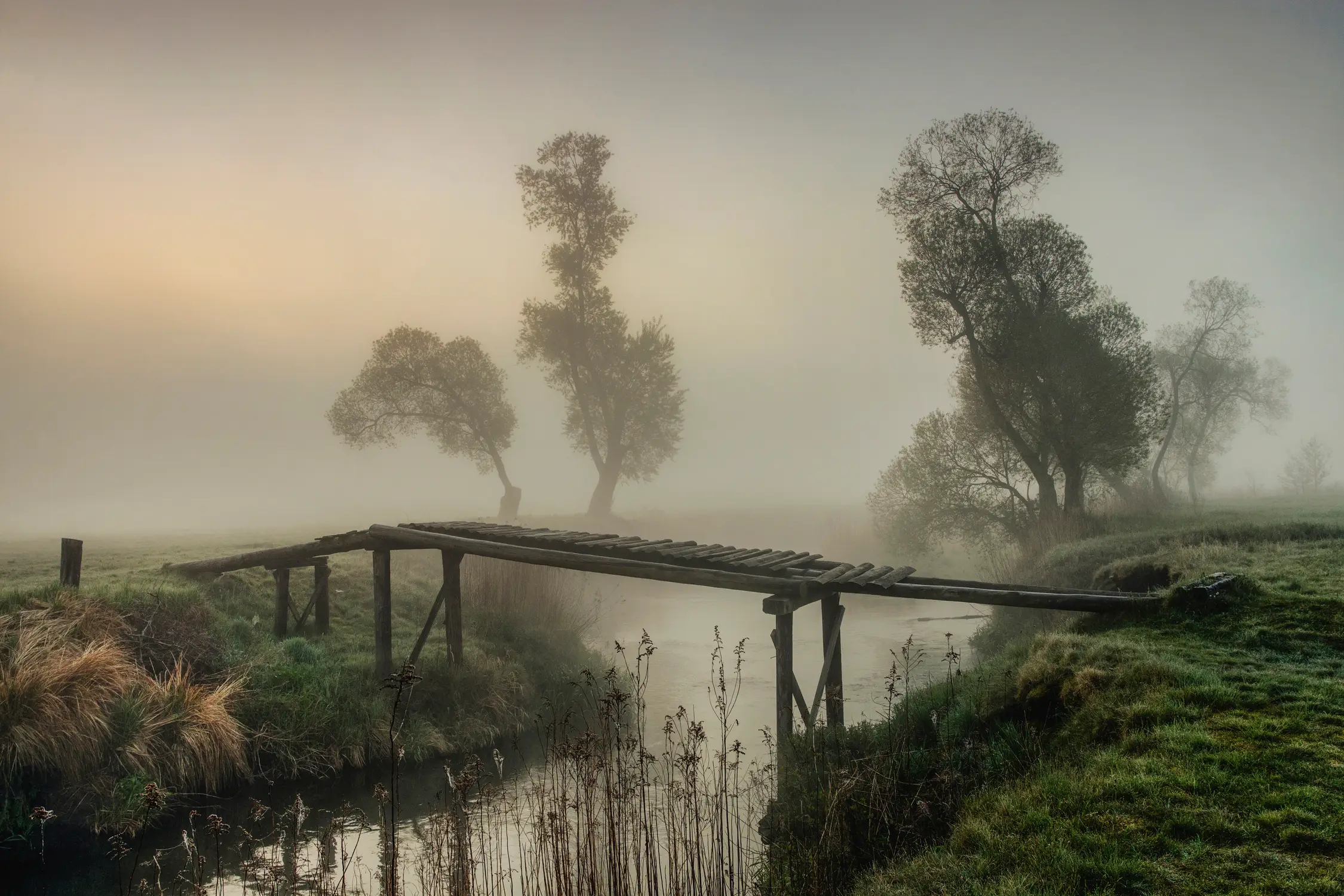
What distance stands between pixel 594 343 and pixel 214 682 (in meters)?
26.3

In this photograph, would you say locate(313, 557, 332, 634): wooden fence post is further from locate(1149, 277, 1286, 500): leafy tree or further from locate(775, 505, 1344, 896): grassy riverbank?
locate(1149, 277, 1286, 500): leafy tree

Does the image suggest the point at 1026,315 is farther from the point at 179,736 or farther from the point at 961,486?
the point at 179,736

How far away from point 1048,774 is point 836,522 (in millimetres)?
33423

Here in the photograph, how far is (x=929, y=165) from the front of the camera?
22.2 m

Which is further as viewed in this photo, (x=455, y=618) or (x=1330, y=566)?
(x=455, y=618)

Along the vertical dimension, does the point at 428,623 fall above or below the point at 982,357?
below

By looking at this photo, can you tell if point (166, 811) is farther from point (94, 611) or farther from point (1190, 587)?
point (1190, 587)

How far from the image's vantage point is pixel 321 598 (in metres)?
15.3

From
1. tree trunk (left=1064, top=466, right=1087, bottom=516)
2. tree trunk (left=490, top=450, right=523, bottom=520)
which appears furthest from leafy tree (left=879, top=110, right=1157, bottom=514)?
tree trunk (left=490, top=450, right=523, bottom=520)

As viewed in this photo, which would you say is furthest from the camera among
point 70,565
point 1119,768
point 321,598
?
point 321,598

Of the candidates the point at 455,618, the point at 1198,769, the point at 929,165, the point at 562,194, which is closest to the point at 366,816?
the point at 455,618

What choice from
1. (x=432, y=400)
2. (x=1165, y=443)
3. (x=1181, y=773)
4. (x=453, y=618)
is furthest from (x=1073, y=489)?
(x=432, y=400)

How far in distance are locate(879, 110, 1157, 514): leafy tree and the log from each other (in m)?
16.0

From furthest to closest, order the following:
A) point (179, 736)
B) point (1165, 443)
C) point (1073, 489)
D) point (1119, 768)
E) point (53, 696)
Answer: point (1165, 443)
point (1073, 489)
point (179, 736)
point (53, 696)
point (1119, 768)
